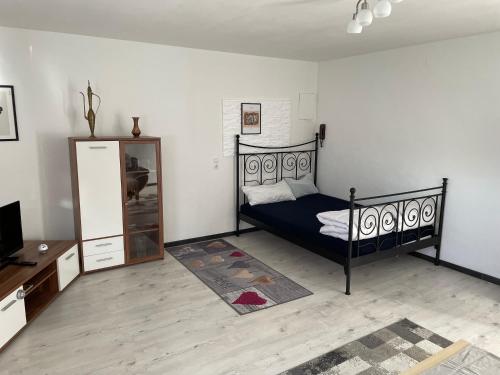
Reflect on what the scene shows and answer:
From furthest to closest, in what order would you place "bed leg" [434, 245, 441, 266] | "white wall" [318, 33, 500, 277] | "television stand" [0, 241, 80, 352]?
1. "bed leg" [434, 245, 441, 266]
2. "white wall" [318, 33, 500, 277]
3. "television stand" [0, 241, 80, 352]

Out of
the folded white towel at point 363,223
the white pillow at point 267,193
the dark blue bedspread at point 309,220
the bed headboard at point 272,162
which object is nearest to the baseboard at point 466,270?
the dark blue bedspread at point 309,220

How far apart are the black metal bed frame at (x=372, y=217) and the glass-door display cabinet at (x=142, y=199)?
1240 millimetres

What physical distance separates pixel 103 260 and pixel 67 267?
430 millimetres

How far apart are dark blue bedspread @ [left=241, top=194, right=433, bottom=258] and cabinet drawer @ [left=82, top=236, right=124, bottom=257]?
1638 millimetres

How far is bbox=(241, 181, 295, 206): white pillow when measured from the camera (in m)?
4.89

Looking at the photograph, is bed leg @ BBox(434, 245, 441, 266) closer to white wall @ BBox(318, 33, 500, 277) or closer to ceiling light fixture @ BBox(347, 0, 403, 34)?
white wall @ BBox(318, 33, 500, 277)

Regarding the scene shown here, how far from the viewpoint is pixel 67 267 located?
11.7 ft

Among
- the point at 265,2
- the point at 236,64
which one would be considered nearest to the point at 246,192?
the point at 236,64

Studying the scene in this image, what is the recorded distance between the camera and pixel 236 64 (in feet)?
16.0

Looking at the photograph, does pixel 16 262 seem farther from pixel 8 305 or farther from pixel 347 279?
pixel 347 279

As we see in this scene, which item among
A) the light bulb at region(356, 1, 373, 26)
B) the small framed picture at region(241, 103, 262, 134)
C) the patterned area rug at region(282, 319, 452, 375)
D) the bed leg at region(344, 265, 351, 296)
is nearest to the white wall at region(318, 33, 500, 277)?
the small framed picture at region(241, 103, 262, 134)

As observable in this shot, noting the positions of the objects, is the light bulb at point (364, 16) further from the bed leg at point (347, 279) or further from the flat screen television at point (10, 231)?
the flat screen television at point (10, 231)

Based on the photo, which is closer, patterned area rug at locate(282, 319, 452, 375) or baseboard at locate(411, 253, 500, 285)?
patterned area rug at locate(282, 319, 452, 375)

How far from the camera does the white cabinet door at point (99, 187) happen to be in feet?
12.2
